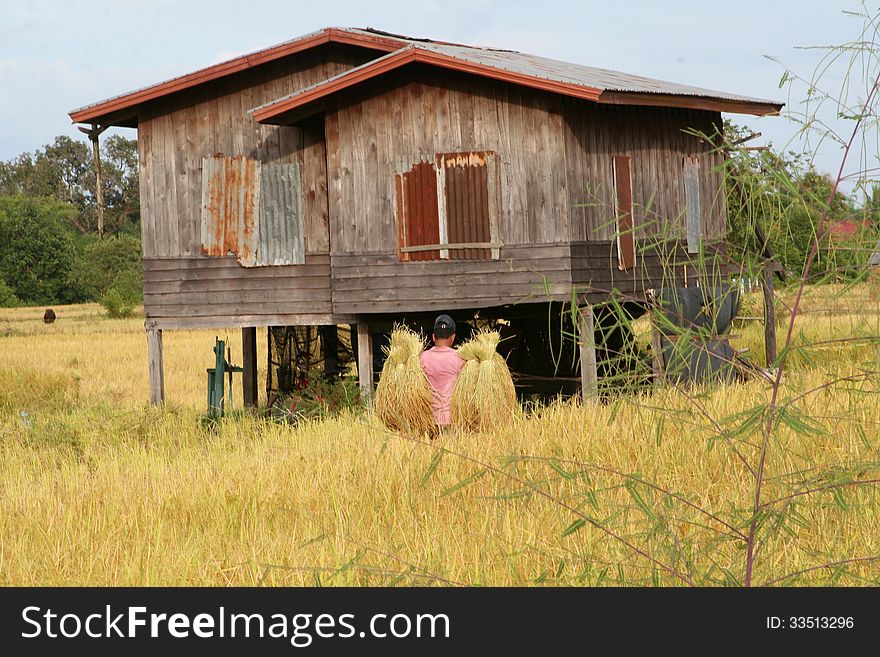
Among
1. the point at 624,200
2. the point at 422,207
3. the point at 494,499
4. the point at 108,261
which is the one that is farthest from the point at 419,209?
the point at 108,261

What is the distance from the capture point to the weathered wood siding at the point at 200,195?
1564cm

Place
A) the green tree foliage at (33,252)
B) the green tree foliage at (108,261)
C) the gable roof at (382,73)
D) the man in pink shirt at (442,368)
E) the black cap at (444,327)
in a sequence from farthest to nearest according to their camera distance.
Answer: the green tree foliage at (33,252)
the green tree foliage at (108,261)
the gable roof at (382,73)
the man in pink shirt at (442,368)
the black cap at (444,327)

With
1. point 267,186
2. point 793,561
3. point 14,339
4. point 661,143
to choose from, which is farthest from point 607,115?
point 14,339

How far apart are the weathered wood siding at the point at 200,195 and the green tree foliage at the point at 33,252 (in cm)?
5921

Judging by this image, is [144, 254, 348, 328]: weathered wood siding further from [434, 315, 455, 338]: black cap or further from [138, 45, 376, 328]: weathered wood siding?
[434, 315, 455, 338]: black cap

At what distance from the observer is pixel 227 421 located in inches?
573

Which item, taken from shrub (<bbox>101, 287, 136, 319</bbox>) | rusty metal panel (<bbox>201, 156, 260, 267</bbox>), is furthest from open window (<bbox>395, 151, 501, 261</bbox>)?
shrub (<bbox>101, 287, 136, 319</bbox>)

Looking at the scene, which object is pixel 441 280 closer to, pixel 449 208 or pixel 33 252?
pixel 449 208

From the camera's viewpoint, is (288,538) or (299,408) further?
(299,408)

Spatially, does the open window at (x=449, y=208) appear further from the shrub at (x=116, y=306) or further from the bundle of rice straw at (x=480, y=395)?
the shrub at (x=116, y=306)

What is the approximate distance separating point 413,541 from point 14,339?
106ft

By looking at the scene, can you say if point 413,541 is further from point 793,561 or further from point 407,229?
point 407,229

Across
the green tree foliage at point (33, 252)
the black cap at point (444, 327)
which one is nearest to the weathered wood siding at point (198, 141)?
A: the black cap at point (444, 327)

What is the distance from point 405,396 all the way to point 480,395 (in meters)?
0.70
